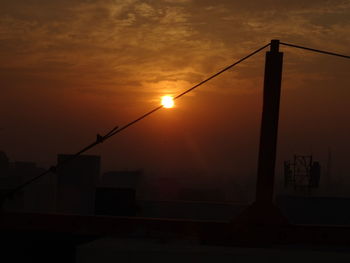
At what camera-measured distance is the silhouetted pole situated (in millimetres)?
9523

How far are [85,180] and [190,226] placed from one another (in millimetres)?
44002

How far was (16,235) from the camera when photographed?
11391 mm

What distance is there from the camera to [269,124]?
963 cm

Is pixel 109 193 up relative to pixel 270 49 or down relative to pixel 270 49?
down

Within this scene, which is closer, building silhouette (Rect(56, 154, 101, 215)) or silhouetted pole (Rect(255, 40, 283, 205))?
silhouetted pole (Rect(255, 40, 283, 205))

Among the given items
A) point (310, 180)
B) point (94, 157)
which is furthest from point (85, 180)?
point (310, 180)

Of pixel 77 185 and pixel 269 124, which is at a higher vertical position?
pixel 269 124

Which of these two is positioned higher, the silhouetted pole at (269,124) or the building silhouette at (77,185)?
the silhouetted pole at (269,124)

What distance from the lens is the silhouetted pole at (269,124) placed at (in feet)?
31.2

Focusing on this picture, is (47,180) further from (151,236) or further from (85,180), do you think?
(151,236)

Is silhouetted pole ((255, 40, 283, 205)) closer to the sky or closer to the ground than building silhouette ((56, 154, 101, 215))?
closer to the sky

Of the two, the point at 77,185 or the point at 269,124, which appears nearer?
the point at 269,124

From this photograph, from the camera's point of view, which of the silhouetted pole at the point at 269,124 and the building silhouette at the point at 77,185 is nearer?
the silhouetted pole at the point at 269,124

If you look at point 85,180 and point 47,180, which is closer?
point 85,180
